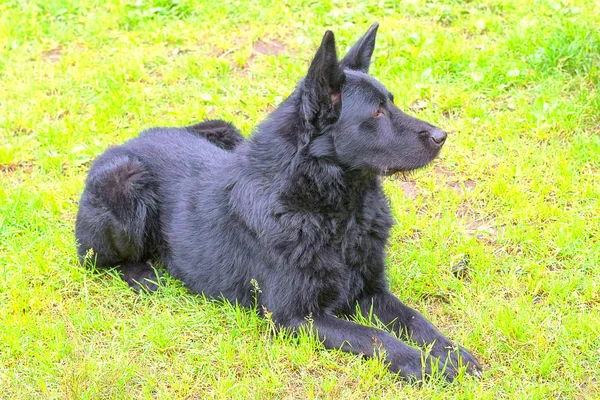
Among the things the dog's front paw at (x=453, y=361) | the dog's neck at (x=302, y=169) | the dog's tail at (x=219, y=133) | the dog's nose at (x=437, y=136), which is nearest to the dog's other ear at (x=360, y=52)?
the dog's neck at (x=302, y=169)

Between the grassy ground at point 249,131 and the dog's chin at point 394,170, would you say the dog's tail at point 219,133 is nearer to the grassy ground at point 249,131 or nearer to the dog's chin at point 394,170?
the grassy ground at point 249,131

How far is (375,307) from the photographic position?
162 inches

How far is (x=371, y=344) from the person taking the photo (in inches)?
147

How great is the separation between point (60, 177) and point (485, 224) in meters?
3.39

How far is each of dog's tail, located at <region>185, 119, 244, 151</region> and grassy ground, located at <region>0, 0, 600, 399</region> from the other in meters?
0.78

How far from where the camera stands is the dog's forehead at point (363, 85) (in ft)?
12.6

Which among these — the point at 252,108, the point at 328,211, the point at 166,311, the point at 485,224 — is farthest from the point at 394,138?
the point at 252,108

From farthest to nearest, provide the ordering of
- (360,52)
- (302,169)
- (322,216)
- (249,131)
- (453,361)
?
(249,131), (360,52), (322,216), (302,169), (453,361)

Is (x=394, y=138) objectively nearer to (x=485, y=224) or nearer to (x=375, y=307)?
(x=375, y=307)

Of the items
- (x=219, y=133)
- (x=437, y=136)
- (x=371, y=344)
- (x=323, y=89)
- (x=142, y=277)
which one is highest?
(x=323, y=89)

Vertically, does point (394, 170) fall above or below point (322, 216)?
above

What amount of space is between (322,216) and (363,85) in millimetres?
767

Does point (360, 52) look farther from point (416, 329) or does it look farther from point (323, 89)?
point (416, 329)

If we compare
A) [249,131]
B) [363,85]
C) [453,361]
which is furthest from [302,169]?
[249,131]
